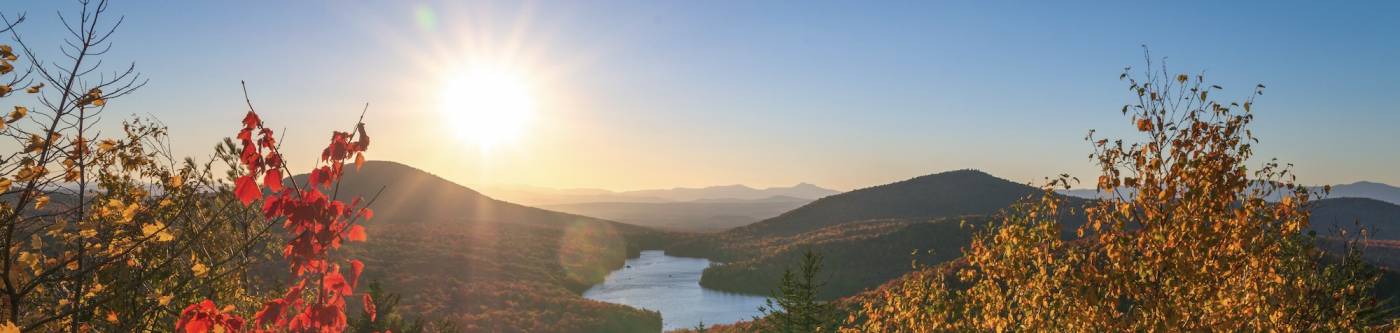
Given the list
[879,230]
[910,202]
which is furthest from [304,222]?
[910,202]

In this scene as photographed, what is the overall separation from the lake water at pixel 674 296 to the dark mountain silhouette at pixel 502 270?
2497mm

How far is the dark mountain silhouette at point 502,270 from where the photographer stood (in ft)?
133

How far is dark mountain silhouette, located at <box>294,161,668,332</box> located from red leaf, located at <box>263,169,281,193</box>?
1436 millimetres

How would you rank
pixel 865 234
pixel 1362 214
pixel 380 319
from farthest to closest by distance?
pixel 1362 214, pixel 865 234, pixel 380 319

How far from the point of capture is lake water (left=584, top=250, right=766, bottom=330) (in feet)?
161

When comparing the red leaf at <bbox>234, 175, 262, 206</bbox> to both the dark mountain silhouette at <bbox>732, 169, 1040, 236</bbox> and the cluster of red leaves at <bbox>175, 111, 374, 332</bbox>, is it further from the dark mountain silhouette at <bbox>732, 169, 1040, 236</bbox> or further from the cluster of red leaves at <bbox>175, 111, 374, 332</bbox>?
the dark mountain silhouette at <bbox>732, 169, 1040, 236</bbox>

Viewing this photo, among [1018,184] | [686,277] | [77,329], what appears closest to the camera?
[77,329]

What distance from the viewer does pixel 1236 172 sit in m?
6.61

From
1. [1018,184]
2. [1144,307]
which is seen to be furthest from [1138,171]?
[1018,184]

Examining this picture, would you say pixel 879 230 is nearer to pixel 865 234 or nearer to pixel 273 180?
pixel 865 234

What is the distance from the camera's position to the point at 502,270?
5922 cm

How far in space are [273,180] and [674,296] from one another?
5440cm

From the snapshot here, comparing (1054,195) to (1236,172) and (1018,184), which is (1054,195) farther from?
(1018,184)

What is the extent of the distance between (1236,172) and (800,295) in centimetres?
1464
